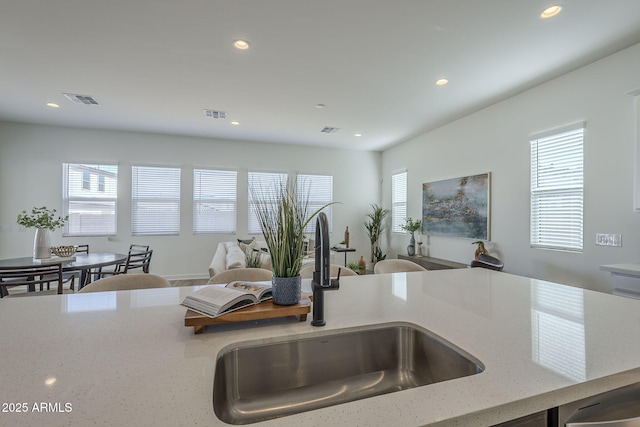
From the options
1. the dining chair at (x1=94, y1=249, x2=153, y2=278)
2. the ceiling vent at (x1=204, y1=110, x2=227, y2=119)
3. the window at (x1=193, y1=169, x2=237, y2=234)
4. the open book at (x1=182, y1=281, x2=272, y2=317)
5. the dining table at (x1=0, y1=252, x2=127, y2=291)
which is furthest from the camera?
the window at (x1=193, y1=169, x2=237, y2=234)

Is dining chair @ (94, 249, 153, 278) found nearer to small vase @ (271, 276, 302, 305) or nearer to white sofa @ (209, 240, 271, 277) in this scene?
white sofa @ (209, 240, 271, 277)

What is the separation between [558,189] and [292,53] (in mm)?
3156

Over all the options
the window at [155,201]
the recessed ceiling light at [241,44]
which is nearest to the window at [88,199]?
the window at [155,201]

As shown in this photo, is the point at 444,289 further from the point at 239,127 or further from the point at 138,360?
the point at 239,127

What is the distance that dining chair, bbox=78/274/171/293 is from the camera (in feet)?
4.96

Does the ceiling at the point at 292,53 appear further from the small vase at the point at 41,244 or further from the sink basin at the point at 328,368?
the sink basin at the point at 328,368

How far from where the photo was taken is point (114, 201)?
5.30 metres

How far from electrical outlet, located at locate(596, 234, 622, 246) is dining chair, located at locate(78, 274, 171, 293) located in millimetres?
3741

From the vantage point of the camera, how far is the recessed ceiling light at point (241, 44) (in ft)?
8.37

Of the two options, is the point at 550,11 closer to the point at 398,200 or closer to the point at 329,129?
the point at 329,129

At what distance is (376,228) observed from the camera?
21.0 ft

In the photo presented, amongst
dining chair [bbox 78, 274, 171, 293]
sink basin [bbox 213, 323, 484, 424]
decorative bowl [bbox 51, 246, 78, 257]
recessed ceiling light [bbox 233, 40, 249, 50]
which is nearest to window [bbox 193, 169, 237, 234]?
decorative bowl [bbox 51, 246, 78, 257]

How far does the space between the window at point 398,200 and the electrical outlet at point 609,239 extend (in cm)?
329

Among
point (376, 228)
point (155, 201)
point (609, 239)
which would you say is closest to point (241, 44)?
point (609, 239)
